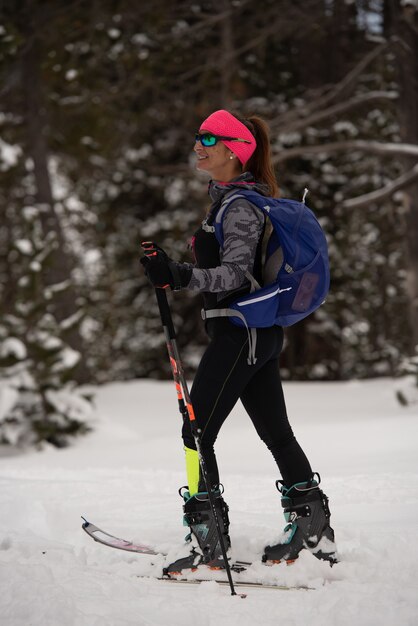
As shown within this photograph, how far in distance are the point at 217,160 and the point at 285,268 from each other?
2.12 ft

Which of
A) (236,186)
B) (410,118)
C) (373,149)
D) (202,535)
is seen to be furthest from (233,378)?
(410,118)

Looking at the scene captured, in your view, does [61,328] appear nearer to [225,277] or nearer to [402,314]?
[225,277]

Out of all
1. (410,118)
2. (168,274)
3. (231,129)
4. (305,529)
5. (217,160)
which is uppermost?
(410,118)

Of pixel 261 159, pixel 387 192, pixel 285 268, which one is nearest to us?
pixel 285 268

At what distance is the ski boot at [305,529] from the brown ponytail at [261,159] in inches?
59.4

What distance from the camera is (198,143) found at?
3424 mm

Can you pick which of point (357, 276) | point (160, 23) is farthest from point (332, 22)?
point (357, 276)

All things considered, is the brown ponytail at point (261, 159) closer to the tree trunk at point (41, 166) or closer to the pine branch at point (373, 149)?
the pine branch at point (373, 149)

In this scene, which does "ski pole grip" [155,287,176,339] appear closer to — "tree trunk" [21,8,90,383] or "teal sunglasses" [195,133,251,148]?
"teal sunglasses" [195,133,251,148]

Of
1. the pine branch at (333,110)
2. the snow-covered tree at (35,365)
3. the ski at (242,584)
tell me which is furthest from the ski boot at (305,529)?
the pine branch at (333,110)

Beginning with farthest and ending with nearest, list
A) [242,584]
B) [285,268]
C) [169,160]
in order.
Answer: [169,160] → [285,268] → [242,584]

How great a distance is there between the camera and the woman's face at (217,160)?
3.38 metres

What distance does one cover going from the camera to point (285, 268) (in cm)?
323

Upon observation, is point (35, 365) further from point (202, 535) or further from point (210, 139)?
point (210, 139)
